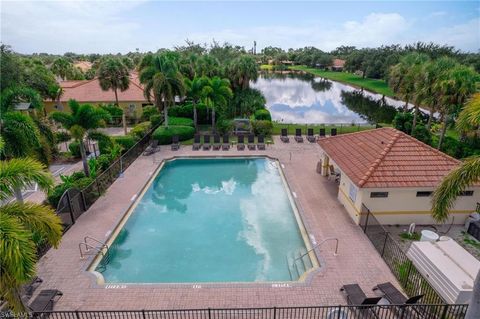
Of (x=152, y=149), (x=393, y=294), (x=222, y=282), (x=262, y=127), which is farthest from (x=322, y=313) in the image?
(x=262, y=127)

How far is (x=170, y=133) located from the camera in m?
27.6

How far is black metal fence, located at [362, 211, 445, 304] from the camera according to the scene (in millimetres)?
9758

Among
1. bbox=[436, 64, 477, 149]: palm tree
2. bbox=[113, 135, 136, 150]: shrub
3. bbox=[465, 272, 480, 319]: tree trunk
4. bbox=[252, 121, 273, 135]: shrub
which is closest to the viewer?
bbox=[465, 272, 480, 319]: tree trunk

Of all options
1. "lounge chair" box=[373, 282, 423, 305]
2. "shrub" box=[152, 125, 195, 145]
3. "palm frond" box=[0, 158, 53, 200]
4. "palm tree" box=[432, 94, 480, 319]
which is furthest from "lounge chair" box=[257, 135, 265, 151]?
"palm frond" box=[0, 158, 53, 200]

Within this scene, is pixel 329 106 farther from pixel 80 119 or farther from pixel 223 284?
pixel 223 284

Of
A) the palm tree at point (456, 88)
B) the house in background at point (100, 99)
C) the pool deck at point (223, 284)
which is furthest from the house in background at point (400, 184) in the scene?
the house in background at point (100, 99)

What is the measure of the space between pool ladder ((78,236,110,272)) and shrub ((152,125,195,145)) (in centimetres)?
1495

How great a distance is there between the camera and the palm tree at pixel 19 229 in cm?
591

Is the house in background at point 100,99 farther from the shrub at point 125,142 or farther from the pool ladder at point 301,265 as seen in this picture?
the pool ladder at point 301,265

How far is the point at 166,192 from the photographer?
19281 millimetres

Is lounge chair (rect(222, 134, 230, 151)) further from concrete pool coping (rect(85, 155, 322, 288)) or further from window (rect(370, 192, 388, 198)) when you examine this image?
window (rect(370, 192, 388, 198))

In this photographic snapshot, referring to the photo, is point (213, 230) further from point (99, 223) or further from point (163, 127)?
point (163, 127)

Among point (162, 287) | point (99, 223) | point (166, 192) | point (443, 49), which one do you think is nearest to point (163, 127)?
point (166, 192)

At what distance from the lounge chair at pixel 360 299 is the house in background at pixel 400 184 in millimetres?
4860
